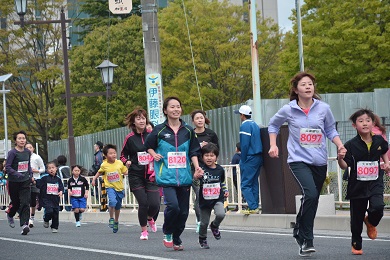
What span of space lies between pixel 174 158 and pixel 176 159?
0.03 meters

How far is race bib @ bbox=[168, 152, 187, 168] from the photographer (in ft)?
40.3

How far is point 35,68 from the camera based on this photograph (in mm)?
61000

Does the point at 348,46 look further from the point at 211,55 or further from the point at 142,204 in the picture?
the point at 142,204

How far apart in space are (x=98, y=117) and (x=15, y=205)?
3954 cm

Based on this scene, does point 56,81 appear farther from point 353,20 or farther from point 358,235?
point 358,235

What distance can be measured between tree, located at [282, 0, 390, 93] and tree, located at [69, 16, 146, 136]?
9.40 meters

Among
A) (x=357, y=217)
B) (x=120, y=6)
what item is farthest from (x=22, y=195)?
(x=357, y=217)

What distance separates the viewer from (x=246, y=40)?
58531 mm

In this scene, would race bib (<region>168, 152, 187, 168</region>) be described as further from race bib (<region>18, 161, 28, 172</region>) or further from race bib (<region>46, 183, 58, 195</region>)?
race bib (<region>46, 183, 58, 195</region>)

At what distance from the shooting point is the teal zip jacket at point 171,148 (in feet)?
40.4

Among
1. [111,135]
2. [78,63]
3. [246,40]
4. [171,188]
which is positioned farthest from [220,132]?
[78,63]

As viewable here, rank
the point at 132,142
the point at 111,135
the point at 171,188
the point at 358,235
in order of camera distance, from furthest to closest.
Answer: the point at 111,135 → the point at 132,142 → the point at 171,188 → the point at 358,235

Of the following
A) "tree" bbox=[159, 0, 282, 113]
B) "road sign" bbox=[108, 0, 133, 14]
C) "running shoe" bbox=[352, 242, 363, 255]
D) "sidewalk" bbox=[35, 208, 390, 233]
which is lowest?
"sidewalk" bbox=[35, 208, 390, 233]

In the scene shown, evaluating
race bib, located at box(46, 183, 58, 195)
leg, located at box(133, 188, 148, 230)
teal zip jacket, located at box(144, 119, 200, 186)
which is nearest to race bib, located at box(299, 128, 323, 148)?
teal zip jacket, located at box(144, 119, 200, 186)
